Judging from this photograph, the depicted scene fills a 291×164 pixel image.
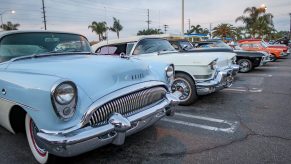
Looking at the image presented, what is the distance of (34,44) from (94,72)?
1.47 m

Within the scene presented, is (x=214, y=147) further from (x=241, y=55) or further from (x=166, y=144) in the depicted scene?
(x=241, y=55)

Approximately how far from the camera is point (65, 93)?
6.82 feet

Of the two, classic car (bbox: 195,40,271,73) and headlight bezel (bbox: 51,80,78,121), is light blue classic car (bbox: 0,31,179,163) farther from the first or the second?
classic car (bbox: 195,40,271,73)

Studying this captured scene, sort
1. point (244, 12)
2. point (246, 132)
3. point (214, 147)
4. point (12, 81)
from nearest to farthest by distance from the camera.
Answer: point (12, 81)
point (214, 147)
point (246, 132)
point (244, 12)

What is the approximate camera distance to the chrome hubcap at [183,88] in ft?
15.6

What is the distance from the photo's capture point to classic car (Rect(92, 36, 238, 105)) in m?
4.57

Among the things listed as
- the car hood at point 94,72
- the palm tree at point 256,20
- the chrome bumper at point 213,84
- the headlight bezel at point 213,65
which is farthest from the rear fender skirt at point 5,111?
the palm tree at point 256,20

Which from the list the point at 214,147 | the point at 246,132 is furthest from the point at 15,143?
the point at 246,132

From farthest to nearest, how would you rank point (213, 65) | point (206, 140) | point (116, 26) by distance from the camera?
point (116, 26)
point (213, 65)
point (206, 140)

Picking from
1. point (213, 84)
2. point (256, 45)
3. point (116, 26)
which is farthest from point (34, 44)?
point (116, 26)

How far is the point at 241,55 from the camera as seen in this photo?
1028 cm

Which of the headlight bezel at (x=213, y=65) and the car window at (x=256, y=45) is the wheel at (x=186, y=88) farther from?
the car window at (x=256, y=45)

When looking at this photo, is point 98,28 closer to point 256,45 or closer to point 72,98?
point 256,45

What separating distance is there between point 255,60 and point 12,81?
9895 mm
